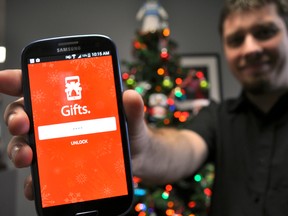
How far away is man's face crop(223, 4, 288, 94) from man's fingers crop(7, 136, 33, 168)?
70cm

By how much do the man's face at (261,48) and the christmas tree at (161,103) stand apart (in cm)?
51

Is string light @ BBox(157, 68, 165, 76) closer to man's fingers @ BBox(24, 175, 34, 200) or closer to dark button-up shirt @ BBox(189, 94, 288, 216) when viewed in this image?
dark button-up shirt @ BBox(189, 94, 288, 216)

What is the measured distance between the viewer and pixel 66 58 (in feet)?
1.30

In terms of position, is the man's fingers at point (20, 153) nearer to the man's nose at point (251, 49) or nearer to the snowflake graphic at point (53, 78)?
the snowflake graphic at point (53, 78)

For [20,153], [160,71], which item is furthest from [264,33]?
[20,153]

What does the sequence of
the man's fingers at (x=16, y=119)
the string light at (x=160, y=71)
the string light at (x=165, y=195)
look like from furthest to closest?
the string light at (x=160, y=71) < the string light at (x=165, y=195) < the man's fingers at (x=16, y=119)

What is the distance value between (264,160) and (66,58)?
59 centimetres

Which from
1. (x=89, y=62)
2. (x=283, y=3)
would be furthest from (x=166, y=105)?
(x=89, y=62)

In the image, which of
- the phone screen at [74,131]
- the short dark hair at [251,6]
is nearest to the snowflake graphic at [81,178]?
the phone screen at [74,131]

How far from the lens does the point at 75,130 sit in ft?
1.26

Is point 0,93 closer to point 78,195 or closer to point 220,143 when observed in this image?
point 78,195

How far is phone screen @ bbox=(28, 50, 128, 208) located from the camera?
1.23 ft

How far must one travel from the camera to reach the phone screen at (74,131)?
38 centimetres

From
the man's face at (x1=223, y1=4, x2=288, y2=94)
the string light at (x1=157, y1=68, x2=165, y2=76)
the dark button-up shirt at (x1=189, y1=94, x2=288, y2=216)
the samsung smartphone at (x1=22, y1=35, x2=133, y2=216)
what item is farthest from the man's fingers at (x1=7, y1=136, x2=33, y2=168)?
the string light at (x1=157, y1=68, x2=165, y2=76)
